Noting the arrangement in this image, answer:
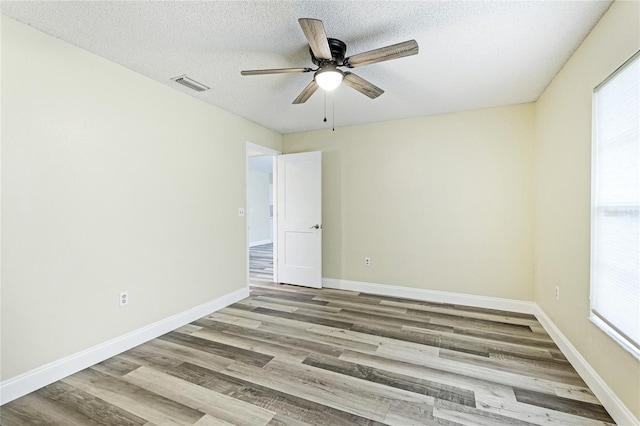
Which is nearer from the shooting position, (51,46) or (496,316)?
(51,46)

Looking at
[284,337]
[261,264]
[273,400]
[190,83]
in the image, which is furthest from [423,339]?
[261,264]

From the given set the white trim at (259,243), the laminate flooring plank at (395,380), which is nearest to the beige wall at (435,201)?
the laminate flooring plank at (395,380)

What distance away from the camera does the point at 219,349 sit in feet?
8.38

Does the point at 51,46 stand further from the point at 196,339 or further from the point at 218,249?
the point at 196,339

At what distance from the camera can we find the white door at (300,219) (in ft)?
14.5

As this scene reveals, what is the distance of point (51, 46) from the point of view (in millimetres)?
2070

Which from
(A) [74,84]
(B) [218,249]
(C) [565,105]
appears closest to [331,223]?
(B) [218,249]

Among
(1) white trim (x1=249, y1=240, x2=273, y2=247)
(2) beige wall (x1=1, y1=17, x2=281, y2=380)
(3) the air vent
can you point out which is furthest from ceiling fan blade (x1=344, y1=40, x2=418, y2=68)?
(1) white trim (x1=249, y1=240, x2=273, y2=247)

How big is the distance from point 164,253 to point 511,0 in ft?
11.3

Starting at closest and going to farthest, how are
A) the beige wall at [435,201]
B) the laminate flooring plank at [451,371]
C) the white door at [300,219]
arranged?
the laminate flooring plank at [451,371], the beige wall at [435,201], the white door at [300,219]

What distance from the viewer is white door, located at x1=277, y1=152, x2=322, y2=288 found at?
4.42 metres

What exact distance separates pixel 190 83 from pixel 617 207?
11.5 ft

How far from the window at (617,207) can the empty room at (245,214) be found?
16 millimetres

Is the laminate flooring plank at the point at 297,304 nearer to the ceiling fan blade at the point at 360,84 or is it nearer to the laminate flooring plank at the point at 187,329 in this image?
the laminate flooring plank at the point at 187,329
